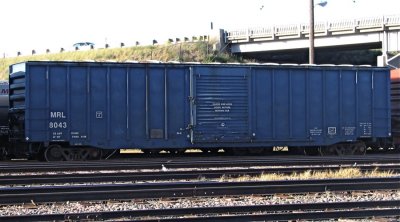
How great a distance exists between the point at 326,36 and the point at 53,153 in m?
36.4

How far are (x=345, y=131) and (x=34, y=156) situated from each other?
38.7 feet

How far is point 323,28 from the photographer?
50781 millimetres

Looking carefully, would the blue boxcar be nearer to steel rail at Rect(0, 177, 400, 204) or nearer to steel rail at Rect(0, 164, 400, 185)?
steel rail at Rect(0, 164, 400, 185)

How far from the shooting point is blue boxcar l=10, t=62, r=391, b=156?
19.2m

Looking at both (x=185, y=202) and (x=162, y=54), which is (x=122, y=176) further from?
(x=162, y=54)

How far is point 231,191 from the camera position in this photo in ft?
36.6

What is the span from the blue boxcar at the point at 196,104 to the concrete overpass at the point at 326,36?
21.1 meters

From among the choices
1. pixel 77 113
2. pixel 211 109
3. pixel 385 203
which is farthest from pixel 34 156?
pixel 385 203

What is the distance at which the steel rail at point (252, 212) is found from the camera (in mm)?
8677

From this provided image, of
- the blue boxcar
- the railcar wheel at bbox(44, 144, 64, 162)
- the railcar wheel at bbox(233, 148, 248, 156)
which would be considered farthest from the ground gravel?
the railcar wheel at bbox(233, 148, 248, 156)

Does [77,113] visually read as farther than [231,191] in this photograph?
Yes

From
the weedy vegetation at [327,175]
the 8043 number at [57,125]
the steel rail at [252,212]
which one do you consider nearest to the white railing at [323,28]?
the weedy vegetation at [327,175]

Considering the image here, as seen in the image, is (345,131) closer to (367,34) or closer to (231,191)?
(231,191)

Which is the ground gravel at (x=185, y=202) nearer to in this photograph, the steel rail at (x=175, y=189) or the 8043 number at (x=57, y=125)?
the steel rail at (x=175, y=189)
